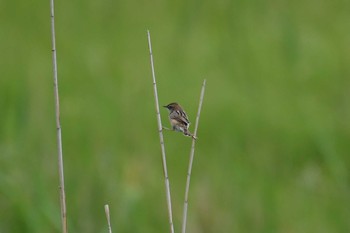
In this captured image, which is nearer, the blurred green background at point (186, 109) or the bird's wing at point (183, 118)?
the bird's wing at point (183, 118)

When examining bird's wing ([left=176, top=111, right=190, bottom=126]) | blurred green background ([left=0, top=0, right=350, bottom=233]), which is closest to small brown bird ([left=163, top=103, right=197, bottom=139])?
bird's wing ([left=176, top=111, right=190, bottom=126])

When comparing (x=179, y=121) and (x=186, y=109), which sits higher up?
(x=186, y=109)

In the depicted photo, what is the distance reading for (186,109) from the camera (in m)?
6.25

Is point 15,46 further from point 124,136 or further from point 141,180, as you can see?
point 141,180

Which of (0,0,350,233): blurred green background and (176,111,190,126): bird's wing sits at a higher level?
(0,0,350,233): blurred green background

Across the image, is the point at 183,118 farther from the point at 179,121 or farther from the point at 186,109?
the point at 186,109

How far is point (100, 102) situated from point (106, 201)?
1196 millimetres

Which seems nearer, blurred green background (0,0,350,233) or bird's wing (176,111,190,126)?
bird's wing (176,111,190,126)

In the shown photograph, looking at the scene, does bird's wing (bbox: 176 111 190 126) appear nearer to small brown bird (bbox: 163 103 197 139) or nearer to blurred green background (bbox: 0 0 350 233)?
small brown bird (bbox: 163 103 197 139)

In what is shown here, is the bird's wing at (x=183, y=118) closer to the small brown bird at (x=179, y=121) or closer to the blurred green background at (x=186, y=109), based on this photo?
the small brown bird at (x=179, y=121)

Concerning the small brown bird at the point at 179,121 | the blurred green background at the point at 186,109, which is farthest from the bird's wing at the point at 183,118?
the blurred green background at the point at 186,109

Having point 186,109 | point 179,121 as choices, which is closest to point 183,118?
point 179,121

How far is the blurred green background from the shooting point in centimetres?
528

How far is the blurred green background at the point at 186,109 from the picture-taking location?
5.28m
